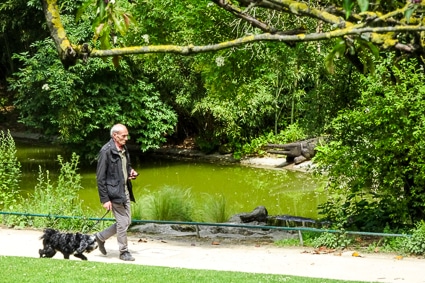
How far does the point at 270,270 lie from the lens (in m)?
9.98

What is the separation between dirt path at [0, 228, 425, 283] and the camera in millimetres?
9758

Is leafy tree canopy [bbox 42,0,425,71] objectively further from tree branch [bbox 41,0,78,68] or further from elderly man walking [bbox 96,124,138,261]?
elderly man walking [bbox 96,124,138,261]

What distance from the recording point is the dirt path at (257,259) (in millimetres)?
9758

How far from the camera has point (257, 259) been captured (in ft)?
35.2

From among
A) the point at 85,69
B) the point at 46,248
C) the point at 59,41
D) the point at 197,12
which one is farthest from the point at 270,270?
the point at 85,69

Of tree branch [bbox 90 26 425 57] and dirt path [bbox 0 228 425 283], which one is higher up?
tree branch [bbox 90 26 425 57]

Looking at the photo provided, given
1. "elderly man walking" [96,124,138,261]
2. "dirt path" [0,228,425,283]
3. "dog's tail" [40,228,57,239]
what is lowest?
"dirt path" [0,228,425,283]

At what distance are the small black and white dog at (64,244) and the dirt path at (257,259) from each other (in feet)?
1.08

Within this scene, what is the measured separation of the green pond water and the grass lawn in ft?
32.2

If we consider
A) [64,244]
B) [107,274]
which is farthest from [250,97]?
[107,274]

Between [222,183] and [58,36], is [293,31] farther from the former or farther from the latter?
[222,183]

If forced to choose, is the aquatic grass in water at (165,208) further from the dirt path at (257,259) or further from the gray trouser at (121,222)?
the gray trouser at (121,222)

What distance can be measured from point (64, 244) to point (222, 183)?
15339mm

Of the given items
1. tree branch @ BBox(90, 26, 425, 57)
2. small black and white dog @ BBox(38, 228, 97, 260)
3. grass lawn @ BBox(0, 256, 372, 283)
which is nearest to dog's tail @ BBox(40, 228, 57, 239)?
small black and white dog @ BBox(38, 228, 97, 260)
